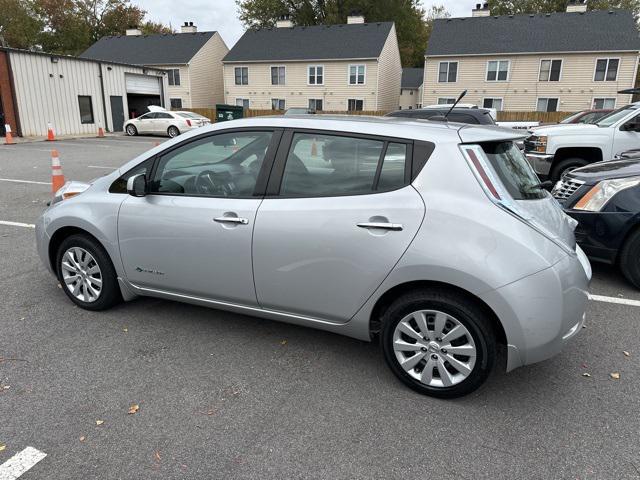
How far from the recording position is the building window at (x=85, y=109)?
27250 millimetres

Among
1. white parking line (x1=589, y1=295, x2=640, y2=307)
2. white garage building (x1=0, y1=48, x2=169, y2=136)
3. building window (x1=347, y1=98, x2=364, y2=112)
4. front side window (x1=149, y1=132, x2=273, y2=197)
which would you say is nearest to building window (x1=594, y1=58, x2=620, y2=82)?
building window (x1=347, y1=98, x2=364, y2=112)

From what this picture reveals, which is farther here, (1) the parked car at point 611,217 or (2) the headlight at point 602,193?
(2) the headlight at point 602,193

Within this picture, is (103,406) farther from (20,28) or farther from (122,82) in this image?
(20,28)

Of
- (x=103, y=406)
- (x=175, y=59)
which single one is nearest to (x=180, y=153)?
(x=103, y=406)

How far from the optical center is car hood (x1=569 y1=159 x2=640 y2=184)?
500cm

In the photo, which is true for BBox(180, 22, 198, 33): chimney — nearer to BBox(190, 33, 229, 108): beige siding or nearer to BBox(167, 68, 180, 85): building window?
BBox(190, 33, 229, 108): beige siding

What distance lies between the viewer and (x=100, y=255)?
12.9 feet

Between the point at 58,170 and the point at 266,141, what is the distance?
265 inches

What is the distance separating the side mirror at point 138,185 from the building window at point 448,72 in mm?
34609

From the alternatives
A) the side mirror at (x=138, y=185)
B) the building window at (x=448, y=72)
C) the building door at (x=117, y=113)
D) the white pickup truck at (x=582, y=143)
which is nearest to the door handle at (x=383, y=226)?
the side mirror at (x=138, y=185)

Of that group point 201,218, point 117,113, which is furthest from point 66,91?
point 201,218

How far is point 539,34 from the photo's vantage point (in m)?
33.6

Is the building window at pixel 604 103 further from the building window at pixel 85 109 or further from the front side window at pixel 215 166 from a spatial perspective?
the front side window at pixel 215 166

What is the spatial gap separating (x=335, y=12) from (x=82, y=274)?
2053 inches
